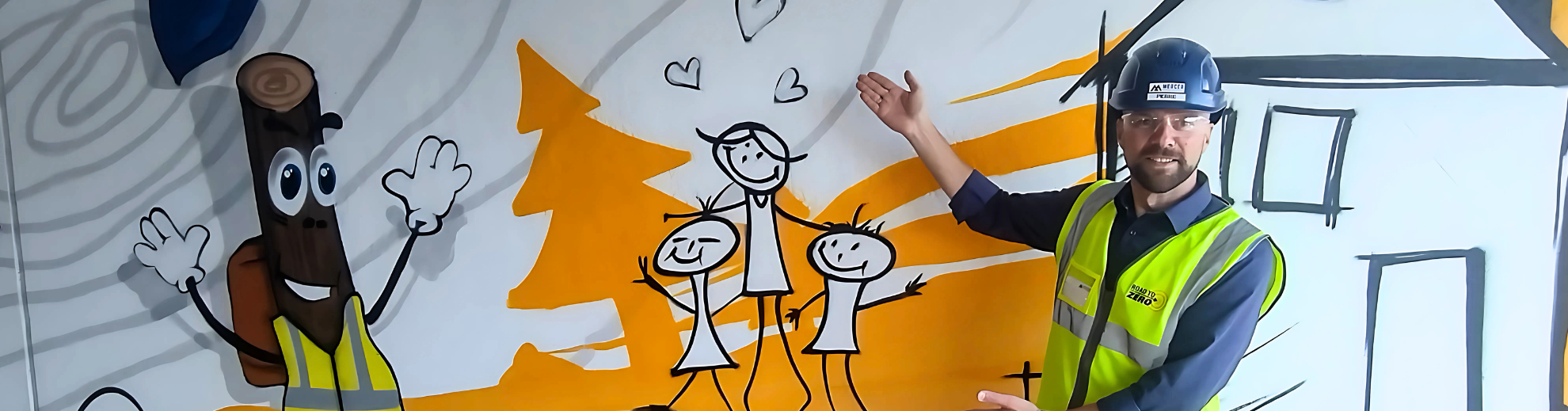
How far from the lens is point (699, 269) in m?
1.52

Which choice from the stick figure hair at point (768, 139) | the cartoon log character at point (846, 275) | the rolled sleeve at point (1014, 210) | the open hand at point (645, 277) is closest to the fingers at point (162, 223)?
the open hand at point (645, 277)

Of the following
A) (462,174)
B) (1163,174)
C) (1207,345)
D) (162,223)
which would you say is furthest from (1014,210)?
(162,223)

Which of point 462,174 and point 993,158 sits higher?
point 993,158

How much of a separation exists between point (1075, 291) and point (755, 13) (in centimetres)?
82

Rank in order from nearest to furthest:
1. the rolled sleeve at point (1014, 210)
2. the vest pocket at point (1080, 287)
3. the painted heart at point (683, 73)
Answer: the vest pocket at point (1080, 287) → the rolled sleeve at point (1014, 210) → the painted heart at point (683, 73)

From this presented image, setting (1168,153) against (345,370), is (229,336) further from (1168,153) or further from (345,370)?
(1168,153)

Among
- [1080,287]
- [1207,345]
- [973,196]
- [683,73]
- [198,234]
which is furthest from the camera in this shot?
[198,234]

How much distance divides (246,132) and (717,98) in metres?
1.04

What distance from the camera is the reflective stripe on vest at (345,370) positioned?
62.0 inches

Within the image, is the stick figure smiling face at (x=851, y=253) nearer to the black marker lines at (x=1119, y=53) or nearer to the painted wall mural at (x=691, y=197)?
the painted wall mural at (x=691, y=197)

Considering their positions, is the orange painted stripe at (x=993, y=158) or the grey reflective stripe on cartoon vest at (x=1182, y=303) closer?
the grey reflective stripe on cartoon vest at (x=1182, y=303)

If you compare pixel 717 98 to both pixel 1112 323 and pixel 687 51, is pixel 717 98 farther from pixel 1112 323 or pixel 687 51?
pixel 1112 323

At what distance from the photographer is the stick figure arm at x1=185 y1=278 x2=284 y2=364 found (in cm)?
160

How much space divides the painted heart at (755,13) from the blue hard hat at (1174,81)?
26.7 inches
